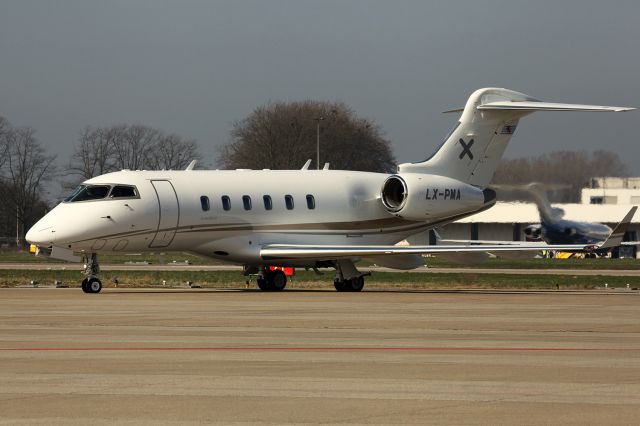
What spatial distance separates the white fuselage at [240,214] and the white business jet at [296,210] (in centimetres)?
3

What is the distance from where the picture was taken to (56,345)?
55.2ft

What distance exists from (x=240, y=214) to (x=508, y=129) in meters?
9.35

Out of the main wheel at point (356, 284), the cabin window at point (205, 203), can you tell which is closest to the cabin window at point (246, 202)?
the cabin window at point (205, 203)

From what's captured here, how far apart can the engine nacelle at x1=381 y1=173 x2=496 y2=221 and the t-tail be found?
1.77 feet

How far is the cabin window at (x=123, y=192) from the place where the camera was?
32.6 metres

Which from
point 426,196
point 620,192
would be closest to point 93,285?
point 426,196

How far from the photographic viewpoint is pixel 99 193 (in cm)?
3256

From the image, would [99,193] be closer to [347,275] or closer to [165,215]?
[165,215]

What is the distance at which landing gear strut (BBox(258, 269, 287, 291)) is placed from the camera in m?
35.1

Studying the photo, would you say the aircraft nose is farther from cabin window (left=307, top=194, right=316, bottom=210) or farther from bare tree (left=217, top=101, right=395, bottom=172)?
bare tree (left=217, top=101, right=395, bottom=172)

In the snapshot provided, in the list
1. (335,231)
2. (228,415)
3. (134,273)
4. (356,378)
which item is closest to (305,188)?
(335,231)

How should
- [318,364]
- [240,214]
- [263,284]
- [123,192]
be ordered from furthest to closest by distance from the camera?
[263,284], [240,214], [123,192], [318,364]

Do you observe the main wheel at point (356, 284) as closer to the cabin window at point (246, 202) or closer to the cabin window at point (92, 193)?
the cabin window at point (246, 202)

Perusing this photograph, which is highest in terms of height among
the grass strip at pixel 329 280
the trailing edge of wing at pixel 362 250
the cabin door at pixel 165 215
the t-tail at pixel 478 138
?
the t-tail at pixel 478 138
